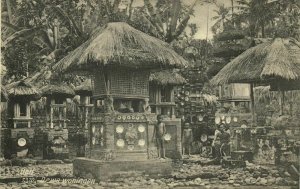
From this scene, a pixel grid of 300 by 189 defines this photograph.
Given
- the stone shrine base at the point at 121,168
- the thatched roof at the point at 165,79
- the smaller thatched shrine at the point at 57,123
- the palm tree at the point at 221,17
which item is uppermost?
the palm tree at the point at 221,17

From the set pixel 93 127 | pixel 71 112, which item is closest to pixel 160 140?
pixel 93 127

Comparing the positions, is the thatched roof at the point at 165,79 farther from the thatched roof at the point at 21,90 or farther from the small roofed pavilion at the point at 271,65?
the thatched roof at the point at 21,90

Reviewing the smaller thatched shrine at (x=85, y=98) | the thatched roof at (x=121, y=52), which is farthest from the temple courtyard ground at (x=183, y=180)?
the smaller thatched shrine at (x=85, y=98)

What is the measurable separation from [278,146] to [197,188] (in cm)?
271

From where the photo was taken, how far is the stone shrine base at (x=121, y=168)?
26.8ft

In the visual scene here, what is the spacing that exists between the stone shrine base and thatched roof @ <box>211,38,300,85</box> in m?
2.64

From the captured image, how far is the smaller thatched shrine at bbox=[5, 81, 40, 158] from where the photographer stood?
35.9 feet

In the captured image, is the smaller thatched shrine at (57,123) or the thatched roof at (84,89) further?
the thatched roof at (84,89)

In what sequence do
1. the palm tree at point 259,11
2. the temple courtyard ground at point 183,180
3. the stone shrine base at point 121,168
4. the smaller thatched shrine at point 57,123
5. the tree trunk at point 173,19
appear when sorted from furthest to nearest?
the smaller thatched shrine at point 57,123 → the palm tree at point 259,11 → the tree trunk at point 173,19 → the stone shrine base at point 121,168 → the temple courtyard ground at point 183,180

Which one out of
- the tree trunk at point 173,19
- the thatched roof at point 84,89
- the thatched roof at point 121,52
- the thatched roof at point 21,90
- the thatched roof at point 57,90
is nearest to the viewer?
the thatched roof at point 121,52

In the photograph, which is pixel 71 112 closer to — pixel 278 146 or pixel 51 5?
pixel 51 5

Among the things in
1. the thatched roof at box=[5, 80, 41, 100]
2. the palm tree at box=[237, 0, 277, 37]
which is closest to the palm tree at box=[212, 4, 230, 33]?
the palm tree at box=[237, 0, 277, 37]

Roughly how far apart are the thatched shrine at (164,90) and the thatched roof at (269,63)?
7.17 ft

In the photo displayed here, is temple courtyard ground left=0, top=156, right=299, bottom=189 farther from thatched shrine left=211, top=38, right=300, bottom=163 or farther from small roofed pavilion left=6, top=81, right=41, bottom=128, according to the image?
small roofed pavilion left=6, top=81, right=41, bottom=128
